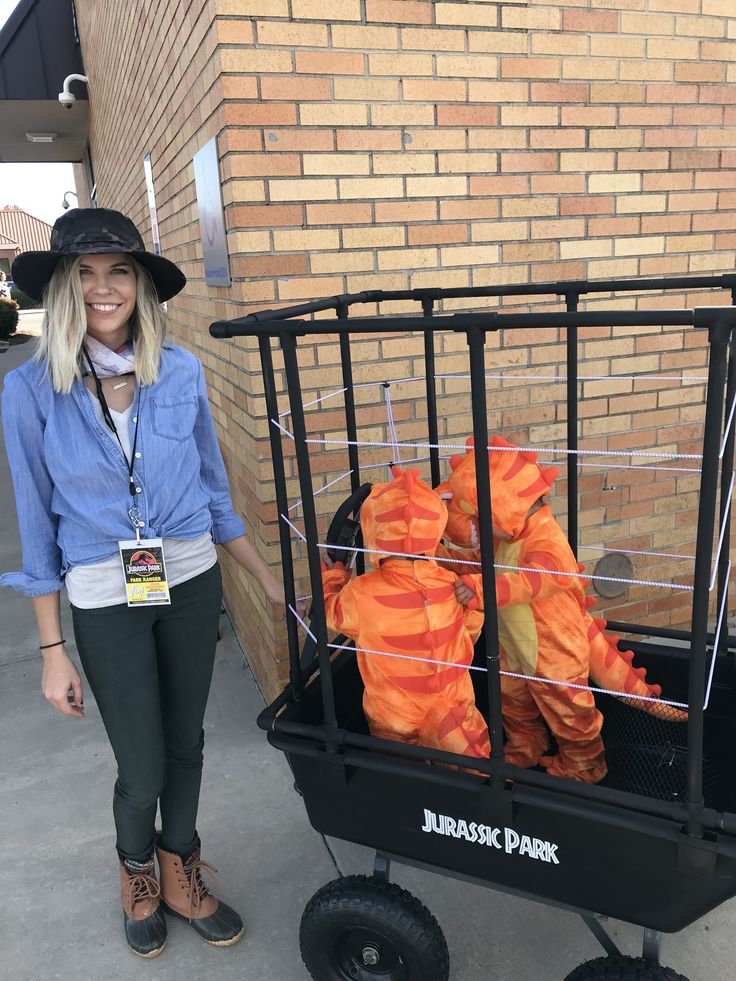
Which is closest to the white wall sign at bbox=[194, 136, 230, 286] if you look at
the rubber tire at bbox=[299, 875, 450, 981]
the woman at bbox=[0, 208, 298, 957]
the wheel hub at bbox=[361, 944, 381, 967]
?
the woman at bbox=[0, 208, 298, 957]

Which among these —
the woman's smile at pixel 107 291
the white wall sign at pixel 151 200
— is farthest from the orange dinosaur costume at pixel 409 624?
the white wall sign at pixel 151 200

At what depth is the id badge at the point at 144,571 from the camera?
1.76m

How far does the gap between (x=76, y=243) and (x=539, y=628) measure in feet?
4.62

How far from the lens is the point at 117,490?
1.77 m

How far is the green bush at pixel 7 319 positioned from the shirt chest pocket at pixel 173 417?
21.8 metres

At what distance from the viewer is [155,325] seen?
184cm

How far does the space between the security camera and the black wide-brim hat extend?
7208 millimetres

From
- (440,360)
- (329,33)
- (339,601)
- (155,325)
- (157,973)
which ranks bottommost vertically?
(157,973)

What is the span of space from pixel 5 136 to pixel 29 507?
10872 mm

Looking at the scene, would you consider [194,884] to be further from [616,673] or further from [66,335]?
[66,335]

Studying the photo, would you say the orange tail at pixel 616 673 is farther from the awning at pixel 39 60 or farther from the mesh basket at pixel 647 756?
the awning at pixel 39 60

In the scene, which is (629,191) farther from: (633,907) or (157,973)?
(157,973)

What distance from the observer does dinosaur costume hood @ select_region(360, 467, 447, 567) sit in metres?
1.67

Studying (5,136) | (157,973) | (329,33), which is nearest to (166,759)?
(157,973)
